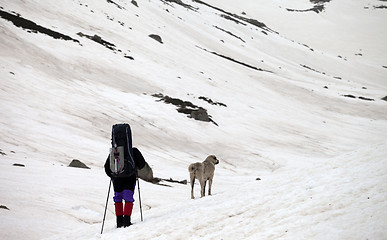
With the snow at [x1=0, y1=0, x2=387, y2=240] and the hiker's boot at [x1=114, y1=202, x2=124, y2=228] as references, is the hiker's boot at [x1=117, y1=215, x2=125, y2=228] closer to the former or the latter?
the hiker's boot at [x1=114, y1=202, x2=124, y2=228]

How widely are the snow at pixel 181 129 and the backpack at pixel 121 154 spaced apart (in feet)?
3.52

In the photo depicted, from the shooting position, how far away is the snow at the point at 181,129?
6.80 m

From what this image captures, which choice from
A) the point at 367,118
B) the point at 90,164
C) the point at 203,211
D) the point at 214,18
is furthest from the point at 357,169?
the point at 214,18

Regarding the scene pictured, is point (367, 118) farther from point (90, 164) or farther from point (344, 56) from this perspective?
point (344, 56)

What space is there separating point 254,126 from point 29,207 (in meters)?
23.1

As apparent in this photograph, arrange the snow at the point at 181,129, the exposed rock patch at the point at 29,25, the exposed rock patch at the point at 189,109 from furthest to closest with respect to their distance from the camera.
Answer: the exposed rock patch at the point at 29,25, the exposed rock patch at the point at 189,109, the snow at the point at 181,129

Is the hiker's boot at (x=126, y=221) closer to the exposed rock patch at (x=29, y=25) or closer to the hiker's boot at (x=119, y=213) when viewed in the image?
the hiker's boot at (x=119, y=213)

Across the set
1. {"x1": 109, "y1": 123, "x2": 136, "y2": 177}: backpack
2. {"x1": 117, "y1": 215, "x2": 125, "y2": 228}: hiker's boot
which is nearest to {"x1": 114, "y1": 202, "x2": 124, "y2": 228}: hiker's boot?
{"x1": 117, "y1": 215, "x2": 125, "y2": 228}: hiker's boot

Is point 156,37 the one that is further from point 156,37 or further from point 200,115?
point 200,115

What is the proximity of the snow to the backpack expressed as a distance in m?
1.07

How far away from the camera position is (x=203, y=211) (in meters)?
7.71

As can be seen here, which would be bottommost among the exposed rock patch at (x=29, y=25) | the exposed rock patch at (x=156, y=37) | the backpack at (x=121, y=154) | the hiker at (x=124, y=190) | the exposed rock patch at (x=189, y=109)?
the exposed rock patch at (x=189, y=109)

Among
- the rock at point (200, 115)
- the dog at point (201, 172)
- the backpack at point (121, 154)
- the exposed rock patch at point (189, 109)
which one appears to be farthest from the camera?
the exposed rock patch at point (189, 109)

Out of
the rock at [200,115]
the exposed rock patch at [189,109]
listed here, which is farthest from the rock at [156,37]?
the rock at [200,115]
